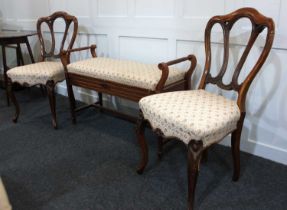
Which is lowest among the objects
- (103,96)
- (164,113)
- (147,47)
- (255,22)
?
(103,96)

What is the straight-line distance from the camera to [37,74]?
249 centimetres

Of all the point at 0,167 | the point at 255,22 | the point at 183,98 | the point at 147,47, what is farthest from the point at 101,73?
the point at 255,22

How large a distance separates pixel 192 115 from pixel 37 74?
160 centimetres

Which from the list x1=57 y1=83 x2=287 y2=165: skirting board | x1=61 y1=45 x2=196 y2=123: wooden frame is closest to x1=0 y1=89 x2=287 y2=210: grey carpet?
x1=57 y1=83 x2=287 y2=165: skirting board

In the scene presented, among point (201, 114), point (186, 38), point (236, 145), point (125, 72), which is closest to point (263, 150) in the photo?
point (236, 145)

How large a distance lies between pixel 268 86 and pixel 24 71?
2.00 m

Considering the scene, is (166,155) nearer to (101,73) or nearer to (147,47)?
(101,73)

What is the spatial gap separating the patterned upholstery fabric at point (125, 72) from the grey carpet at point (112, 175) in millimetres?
536

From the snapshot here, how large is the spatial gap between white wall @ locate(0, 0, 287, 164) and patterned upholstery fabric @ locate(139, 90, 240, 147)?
464 millimetres

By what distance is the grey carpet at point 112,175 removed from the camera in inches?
64.8

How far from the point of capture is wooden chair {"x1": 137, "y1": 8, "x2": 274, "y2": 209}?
1393 millimetres

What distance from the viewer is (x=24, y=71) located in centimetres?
255

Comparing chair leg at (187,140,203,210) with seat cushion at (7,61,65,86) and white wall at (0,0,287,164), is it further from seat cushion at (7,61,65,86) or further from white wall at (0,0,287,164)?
seat cushion at (7,61,65,86)

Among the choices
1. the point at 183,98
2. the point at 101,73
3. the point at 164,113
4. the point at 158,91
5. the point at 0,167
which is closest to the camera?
the point at 164,113
